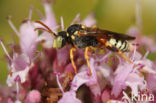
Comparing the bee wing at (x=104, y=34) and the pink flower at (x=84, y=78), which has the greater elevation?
the bee wing at (x=104, y=34)

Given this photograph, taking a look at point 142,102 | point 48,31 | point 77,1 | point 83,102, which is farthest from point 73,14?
point 142,102

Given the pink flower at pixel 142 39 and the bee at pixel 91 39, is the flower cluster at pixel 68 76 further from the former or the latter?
the pink flower at pixel 142 39

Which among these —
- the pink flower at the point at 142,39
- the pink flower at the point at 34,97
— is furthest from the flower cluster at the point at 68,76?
the pink flower at the point at 142,39

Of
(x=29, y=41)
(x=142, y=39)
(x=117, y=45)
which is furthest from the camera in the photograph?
(x=142, y=39)

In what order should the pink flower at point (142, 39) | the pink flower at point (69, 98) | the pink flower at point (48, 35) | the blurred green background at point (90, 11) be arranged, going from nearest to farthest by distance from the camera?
the pink flower at point (69, 98) → the pink flower at point (48, 35) → the pink flower at point (142, 39) → the blurred green background at point (90, 11)

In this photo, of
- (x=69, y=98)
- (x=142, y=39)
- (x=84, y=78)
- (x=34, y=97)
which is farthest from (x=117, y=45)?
(x=142, y=39)

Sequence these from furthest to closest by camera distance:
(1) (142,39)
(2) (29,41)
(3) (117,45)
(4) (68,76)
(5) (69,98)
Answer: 1. (1) (142,39)
2. (2) (29,41)
3. (4) (68,76)
4. (3) (117,45)
5. (5) (69,98)

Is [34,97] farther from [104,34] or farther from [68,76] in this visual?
[104,34]
